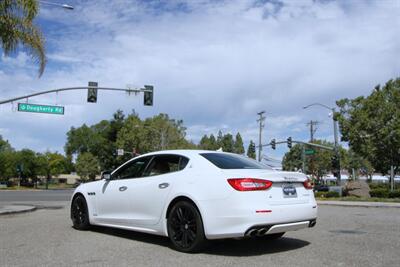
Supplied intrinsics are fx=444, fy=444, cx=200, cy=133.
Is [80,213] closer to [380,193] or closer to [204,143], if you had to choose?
[380,193]

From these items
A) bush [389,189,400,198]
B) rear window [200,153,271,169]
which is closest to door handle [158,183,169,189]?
rear window [200,153,271,169]

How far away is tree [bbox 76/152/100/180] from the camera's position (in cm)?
9062

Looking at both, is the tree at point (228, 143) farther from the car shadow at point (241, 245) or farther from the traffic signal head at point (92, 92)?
the car shadow at point (241, 245)

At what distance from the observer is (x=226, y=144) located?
12750cm

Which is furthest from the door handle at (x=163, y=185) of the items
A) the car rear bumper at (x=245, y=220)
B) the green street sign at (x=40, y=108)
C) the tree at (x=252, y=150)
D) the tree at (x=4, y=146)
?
the tree at (x=4, y=146)

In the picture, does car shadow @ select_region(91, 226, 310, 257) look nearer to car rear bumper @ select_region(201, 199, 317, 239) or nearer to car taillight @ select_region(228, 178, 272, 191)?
car rear bumper @ select_region(201, 199, 317, 239)

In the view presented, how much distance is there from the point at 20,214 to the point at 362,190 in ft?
86.5

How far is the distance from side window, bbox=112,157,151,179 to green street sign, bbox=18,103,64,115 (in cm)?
1814

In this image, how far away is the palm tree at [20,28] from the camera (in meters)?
14.3

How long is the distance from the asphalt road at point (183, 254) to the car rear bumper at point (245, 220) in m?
0.37

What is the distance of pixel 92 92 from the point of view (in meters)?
25.6

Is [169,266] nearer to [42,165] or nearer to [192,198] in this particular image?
[192,198]

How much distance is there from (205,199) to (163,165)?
4.64 feet

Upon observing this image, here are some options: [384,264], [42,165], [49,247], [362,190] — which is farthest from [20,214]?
[42,165]
